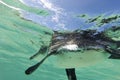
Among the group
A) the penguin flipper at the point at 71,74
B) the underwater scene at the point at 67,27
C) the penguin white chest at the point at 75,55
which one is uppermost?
the underwater scene at the point at 67,27

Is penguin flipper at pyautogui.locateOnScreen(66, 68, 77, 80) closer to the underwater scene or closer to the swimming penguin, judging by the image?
the underwater scene

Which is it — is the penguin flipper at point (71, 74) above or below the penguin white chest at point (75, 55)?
below

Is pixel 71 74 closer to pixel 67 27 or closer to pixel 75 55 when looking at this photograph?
pixel 75 55

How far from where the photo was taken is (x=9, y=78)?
80.9ft

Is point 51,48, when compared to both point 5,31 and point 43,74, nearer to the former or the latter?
point 5,31

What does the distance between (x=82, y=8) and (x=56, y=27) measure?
1583 millimetres

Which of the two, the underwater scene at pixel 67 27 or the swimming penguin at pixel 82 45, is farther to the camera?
the swimming penguin at pixel 82 45

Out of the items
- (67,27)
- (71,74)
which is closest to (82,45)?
(67,27)

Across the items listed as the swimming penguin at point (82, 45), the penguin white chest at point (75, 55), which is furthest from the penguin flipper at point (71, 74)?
the penguin white chest at point (75, 55)

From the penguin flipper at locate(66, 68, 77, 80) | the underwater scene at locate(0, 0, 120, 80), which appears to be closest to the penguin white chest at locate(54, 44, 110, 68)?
the underwater scene at locate(0, 0, 120, 80)

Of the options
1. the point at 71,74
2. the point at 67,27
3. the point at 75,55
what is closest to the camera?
the point at 71,74

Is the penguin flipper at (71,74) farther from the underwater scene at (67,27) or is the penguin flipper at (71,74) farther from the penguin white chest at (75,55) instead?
the penguin white chest at (75,55)

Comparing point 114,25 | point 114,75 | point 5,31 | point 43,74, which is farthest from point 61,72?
point 114,25

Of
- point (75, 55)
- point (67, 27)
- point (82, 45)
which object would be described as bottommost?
point (75, 55)
